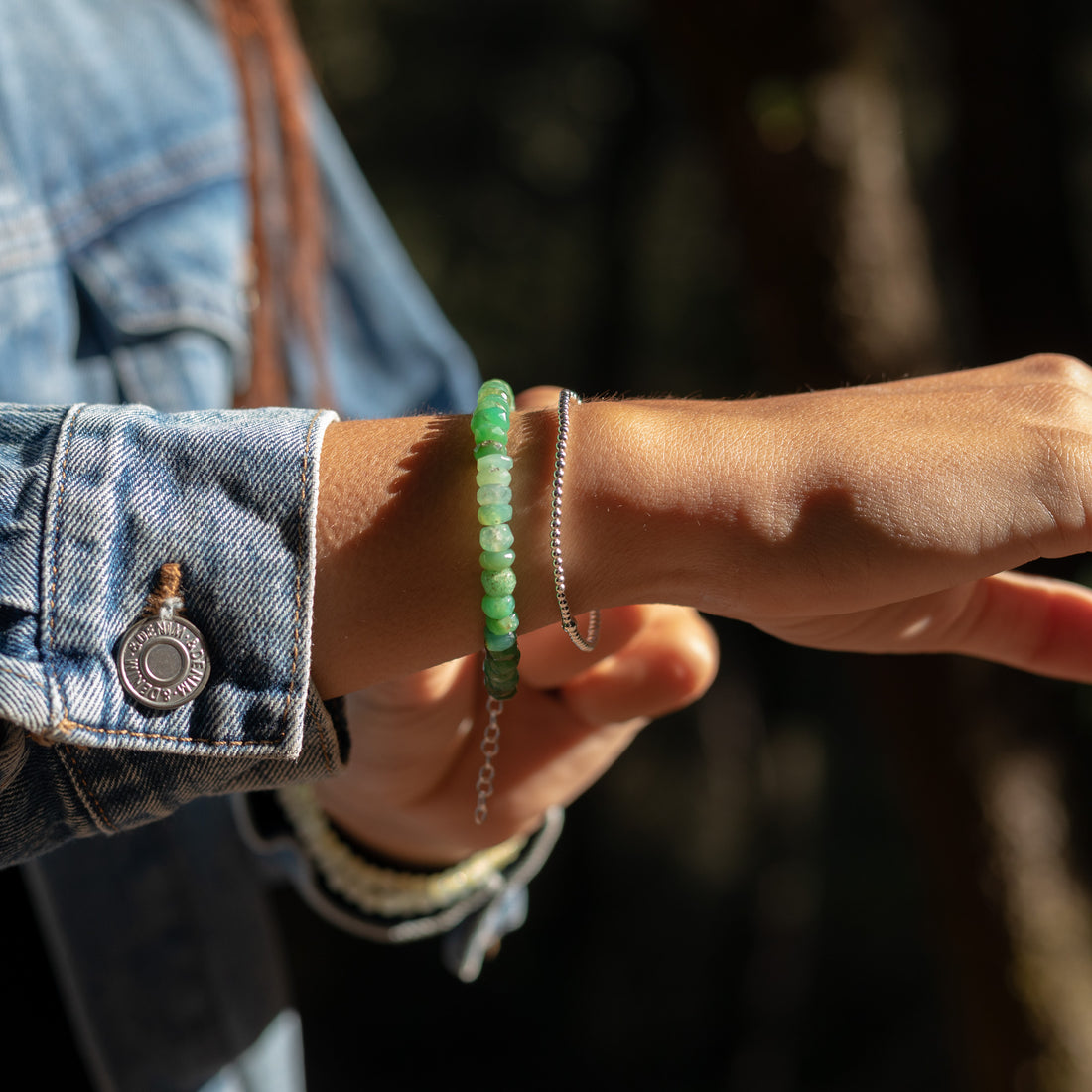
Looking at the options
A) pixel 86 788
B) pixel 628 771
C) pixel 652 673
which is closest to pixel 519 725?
pixel 652 673

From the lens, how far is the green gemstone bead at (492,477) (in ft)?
2.13

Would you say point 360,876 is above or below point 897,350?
below

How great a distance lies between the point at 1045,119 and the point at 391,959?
3215 mm

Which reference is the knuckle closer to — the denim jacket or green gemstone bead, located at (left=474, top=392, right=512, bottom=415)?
green gemstone bead, located at (left=474, top=392, right=512, bottom=415)

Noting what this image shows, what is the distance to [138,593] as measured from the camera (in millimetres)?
641

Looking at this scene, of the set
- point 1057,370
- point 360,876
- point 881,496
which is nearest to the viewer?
point 881,496

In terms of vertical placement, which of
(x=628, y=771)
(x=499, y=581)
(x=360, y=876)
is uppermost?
(x=499, y=581)

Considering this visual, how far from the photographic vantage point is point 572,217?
3232 mm

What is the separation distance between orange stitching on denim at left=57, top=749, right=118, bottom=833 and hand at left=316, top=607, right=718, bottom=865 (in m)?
0.20

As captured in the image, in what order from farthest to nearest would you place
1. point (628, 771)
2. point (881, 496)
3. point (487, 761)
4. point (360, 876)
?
point (628, 771) < point (360, 876) < point (487, 761) < point (881, 496)

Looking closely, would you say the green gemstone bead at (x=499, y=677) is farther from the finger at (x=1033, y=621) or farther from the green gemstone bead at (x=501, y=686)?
the finger at (x=1033, y=621)

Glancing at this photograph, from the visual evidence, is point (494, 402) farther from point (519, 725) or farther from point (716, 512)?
point (519, 725)

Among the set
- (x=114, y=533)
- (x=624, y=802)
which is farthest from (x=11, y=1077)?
(x=624, y=802)

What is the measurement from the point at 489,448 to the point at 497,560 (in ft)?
0.27
